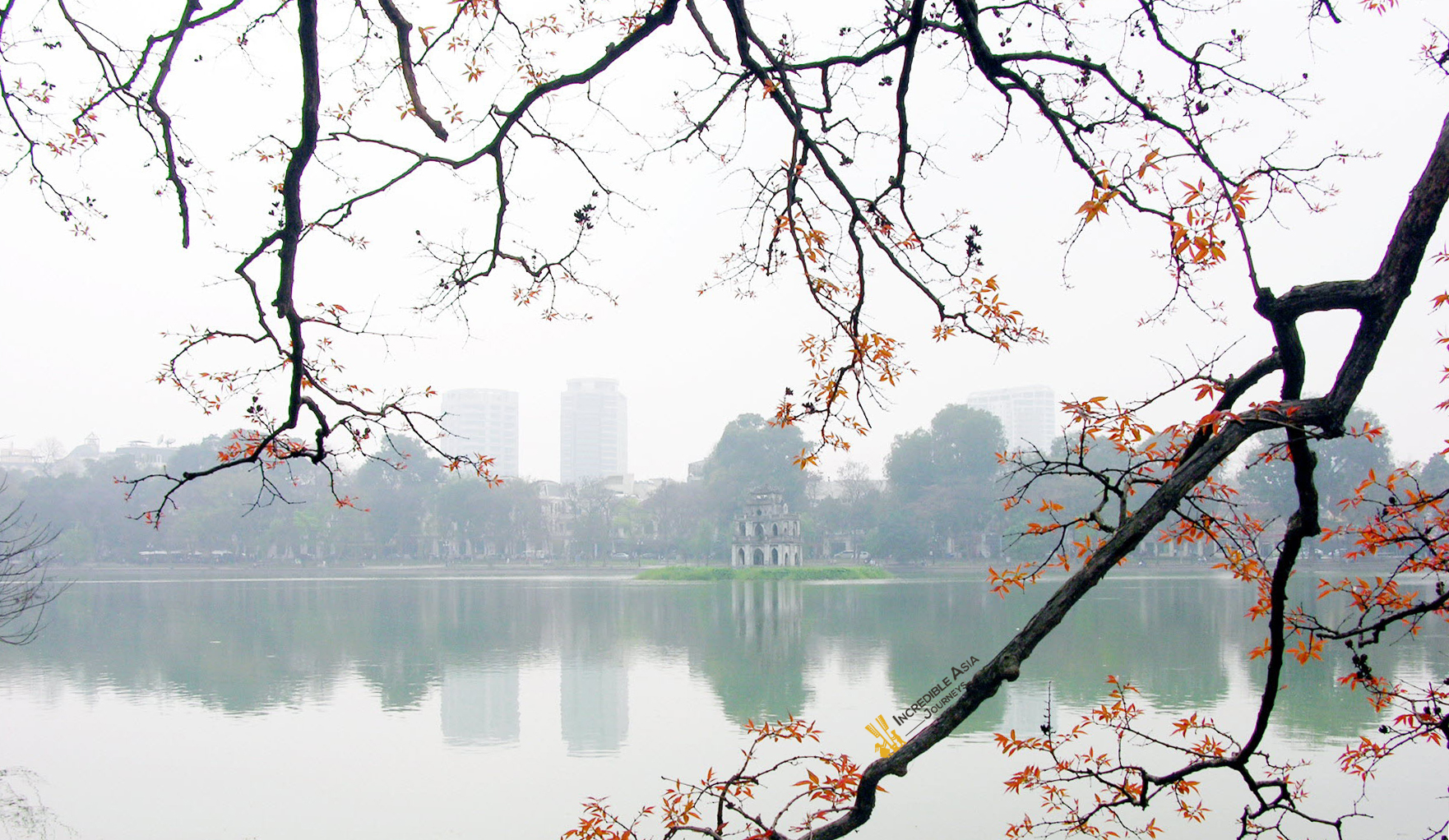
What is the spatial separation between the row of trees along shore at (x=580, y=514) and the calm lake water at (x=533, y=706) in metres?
18.7

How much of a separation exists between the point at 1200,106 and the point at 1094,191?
58 centimetres

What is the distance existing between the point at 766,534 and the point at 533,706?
95.3ft

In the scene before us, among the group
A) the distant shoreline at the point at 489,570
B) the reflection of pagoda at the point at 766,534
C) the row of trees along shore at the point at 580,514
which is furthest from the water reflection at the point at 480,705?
the reflection of pagoda at the point at 766,534

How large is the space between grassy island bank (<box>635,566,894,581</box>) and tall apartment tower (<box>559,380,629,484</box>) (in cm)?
5974

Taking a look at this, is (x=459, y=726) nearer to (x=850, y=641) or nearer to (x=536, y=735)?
(x=536, y=735)

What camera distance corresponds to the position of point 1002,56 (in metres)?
2.04

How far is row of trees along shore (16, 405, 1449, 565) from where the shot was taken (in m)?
40.0

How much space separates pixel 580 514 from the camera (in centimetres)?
5025

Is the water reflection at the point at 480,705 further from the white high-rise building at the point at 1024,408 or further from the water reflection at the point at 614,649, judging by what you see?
the white high-rise building at the point at 1024,408

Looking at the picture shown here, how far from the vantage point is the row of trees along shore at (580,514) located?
131ft

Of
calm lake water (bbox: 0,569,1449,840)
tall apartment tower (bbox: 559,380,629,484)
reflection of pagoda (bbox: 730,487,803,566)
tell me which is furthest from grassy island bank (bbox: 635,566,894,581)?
tall apartment tower (bbox: 559,380,629,484)

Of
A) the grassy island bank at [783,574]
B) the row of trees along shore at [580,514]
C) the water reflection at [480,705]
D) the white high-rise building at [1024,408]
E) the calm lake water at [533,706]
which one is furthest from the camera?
the white high-rise building at [1024,408]

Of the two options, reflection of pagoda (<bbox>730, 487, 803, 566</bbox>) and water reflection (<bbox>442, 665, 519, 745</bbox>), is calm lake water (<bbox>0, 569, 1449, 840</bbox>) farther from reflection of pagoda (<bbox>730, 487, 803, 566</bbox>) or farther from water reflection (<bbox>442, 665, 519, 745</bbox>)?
reflection of pagoda (<bbox>730, 487, 803, 566</bbox>)

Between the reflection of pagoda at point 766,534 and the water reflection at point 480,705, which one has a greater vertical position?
the reflection of pagoda at point 766,534
